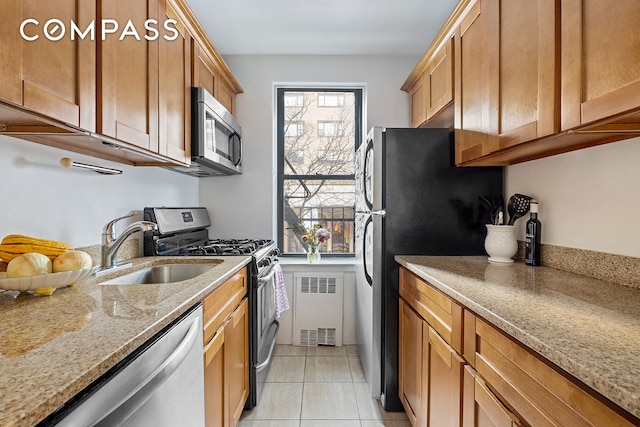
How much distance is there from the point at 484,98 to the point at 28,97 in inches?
67.9

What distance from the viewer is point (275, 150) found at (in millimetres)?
3098

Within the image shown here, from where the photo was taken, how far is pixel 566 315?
86 cm

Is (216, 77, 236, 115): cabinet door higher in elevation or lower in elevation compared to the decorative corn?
higher

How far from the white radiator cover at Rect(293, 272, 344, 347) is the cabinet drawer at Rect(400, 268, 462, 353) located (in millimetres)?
1090

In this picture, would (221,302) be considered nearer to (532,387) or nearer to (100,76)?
(100,76)

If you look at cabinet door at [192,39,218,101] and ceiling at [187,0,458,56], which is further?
ceiling at [187,0,458,56]

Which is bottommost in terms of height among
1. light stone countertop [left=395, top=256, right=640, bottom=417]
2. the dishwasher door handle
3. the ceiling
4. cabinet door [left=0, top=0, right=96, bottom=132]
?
the dishwasher door handle

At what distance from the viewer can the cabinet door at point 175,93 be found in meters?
1.57

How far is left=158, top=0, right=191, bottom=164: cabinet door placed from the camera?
1573 millimetres

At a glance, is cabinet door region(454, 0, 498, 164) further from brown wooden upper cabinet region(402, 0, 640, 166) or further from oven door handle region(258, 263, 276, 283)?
oven door handle region(258, 263, 276, 283)

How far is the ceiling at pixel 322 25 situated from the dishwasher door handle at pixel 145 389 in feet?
7.27

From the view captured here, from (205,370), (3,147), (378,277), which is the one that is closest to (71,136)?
(3,147)

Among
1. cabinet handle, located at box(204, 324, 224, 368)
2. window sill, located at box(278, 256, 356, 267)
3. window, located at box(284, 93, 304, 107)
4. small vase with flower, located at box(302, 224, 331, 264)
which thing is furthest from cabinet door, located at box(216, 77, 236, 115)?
cabinet handle, located at box(204, 324, 224, 368)

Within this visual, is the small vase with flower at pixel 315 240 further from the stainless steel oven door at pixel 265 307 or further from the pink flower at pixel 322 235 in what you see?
the stainless steel oven door at pixel 265 307
